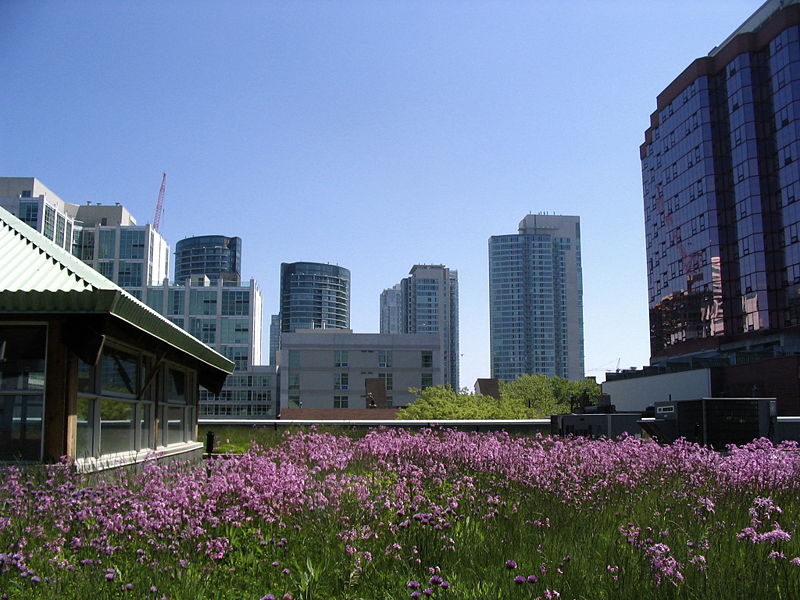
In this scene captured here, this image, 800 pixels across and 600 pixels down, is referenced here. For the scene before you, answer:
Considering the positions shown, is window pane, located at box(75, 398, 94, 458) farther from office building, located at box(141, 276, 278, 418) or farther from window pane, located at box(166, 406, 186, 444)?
office building, located at box(141, 276, 278, 418)

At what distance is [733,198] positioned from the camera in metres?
79.9

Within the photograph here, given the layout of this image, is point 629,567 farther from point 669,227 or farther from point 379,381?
point 669,227

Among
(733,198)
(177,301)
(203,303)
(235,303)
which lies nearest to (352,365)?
(235,303)

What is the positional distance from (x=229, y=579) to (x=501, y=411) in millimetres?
38071

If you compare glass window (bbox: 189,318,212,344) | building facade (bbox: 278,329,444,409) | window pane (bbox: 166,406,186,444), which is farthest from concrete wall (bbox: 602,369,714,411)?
glass window (bbox: 189,318,212,344)

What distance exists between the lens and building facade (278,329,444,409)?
119 metres

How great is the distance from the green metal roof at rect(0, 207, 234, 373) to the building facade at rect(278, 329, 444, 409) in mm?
103940

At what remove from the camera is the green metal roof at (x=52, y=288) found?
11.3 meters

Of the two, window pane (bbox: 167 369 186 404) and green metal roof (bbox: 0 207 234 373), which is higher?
green metal roof (bbox: 0 207 234 373)

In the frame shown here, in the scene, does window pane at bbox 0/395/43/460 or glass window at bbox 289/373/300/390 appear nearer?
window pane at bbox 0/395/43/460

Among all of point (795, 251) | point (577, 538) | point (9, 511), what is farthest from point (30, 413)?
point (795, 251)

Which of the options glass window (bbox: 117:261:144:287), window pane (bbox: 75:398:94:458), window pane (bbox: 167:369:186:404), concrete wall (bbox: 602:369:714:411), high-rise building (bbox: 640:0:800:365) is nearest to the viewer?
window pane (bbox: 75:398:94:458)

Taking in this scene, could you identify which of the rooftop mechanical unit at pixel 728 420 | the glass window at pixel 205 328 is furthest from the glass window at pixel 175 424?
the glass window at pixel 205 328

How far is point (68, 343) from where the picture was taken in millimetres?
11742
